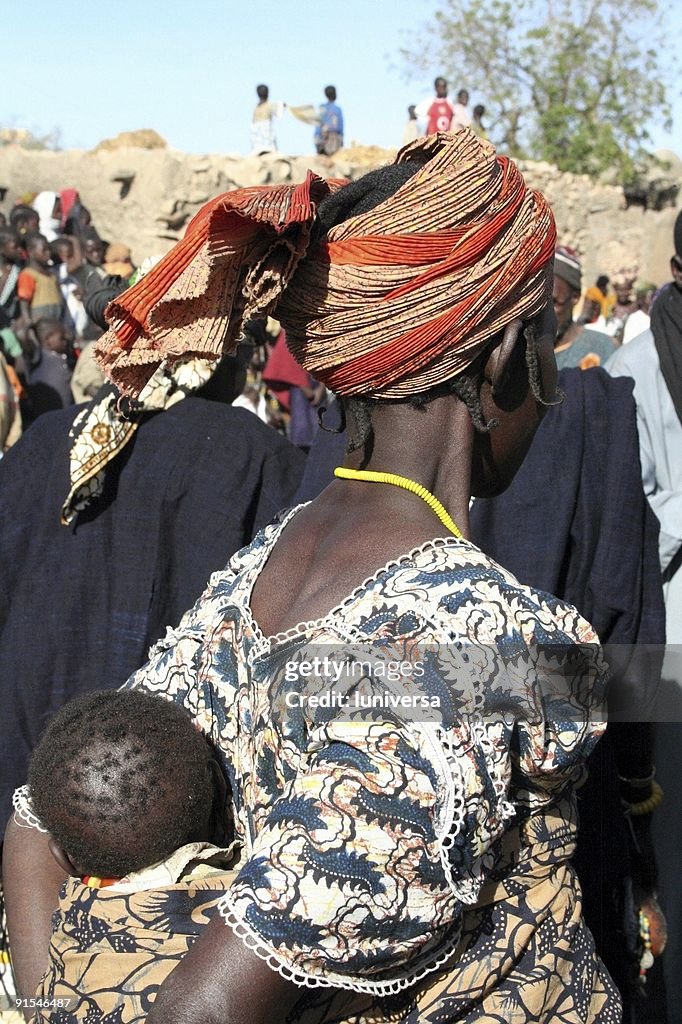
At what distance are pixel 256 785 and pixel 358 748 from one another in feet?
1.04

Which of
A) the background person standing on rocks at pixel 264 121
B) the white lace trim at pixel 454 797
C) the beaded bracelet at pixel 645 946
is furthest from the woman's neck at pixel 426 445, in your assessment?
the background person standing on rocks at pixel 264 121

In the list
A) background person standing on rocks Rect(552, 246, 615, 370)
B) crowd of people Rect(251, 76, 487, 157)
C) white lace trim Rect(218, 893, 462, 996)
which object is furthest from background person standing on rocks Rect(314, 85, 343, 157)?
white lace trim Rect(218, 893, 462, 996)

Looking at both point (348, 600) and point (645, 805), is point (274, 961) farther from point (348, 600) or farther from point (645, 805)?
point (645, 805)

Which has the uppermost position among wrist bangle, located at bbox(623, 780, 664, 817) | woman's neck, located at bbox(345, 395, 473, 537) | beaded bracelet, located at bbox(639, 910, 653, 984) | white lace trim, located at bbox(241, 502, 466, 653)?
woman's neck, located at bbox(345, 395, 473, 537)

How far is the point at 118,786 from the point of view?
1.38 m

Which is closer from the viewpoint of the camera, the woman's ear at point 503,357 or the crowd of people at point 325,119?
the woman's ear at point 503,357

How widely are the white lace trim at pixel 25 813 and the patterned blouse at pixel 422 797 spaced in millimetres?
254

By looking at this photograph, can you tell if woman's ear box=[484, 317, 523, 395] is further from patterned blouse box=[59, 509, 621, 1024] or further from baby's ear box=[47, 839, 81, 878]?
baby's ear box=[47, 839, 81, 878]

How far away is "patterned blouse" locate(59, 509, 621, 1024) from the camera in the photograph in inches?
43.5

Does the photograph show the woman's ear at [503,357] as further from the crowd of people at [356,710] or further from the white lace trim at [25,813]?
the white lace trim at [25,813]

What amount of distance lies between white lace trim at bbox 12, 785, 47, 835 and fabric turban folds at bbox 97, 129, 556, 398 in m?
0.64

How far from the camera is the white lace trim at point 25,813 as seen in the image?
1541mm

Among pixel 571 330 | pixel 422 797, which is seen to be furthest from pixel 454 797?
pixel 571 330

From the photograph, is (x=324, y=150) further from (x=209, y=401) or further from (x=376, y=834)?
(x=376, y=834)
